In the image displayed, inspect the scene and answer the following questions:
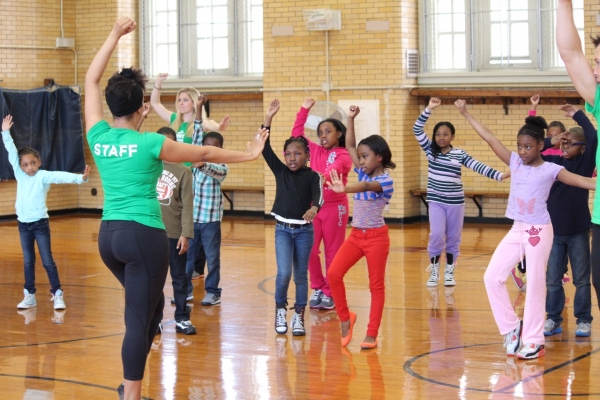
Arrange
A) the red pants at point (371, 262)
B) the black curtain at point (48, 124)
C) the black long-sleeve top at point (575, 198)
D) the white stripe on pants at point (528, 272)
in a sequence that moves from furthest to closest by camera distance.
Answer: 1. the black curtain at point (48, 124)
2. the black long-sleeve top at point (575, 198)
3. the red pants at point (371, 262)
4. the white stripe on pants at point (528, 272)

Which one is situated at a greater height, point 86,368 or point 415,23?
point 415,23

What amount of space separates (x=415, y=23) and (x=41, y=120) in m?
6.57

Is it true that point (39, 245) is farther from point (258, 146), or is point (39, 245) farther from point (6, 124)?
point (258, 146)

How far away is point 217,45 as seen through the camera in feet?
50.6

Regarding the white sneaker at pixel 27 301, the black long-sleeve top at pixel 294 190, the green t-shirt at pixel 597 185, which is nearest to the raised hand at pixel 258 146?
the green t-shirt at pixel 597 185

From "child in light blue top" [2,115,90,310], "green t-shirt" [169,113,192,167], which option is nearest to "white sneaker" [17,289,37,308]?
"child in light blue top" [2,115,90,310]

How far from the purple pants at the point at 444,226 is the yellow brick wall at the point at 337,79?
15.2ft

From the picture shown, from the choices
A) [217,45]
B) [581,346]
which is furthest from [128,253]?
[217,45]

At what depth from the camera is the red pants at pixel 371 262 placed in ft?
21.1

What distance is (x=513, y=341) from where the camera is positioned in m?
6.20

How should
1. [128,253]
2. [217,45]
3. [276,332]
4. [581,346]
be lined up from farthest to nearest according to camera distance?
[217,45] → [276,332] → [581,346] → [128,253]

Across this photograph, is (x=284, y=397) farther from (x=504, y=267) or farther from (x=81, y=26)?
(x=81, y=26)

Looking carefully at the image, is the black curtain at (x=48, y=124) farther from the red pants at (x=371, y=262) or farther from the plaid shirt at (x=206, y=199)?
the red pants at (x=371, y=262)

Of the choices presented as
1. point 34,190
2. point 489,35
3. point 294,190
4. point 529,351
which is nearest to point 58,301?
point 34,190
